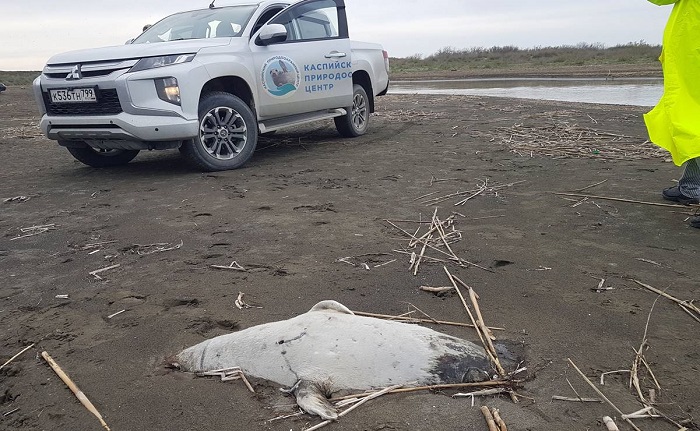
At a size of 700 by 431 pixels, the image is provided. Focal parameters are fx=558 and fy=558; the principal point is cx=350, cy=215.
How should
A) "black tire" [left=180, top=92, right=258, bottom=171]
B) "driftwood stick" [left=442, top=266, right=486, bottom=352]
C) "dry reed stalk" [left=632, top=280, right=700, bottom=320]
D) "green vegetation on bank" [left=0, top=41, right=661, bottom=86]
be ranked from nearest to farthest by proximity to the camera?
"driftwood stick" [left=442, top=266, right=486, bottom=352], "dry reed stalk" [left=632, top=280, right=700, bottom=320], "black tire" [left=180, top=92, right=258, bottom=171], "green vegetation on bank" [left=0, top=41, right=661, bottom=86]

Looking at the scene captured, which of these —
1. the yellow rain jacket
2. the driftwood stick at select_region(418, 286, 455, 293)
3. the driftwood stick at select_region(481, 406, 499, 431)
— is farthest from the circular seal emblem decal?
the driftwood stick at select_region(481, 406, 499, 431)

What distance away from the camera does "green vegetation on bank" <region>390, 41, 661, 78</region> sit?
106ft

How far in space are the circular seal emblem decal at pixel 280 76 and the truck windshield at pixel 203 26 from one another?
543 millimetres

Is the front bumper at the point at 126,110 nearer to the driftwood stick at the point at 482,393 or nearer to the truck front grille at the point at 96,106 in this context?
the truck front grille at the point at 96,106

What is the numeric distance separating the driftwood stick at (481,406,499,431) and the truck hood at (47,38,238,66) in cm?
515

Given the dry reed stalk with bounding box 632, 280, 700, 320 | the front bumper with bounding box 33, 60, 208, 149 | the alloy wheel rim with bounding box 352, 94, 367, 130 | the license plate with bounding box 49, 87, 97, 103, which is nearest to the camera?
the dry reed stalk with bounding box 632, 280, 700, 320

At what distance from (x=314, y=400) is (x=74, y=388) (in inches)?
41.2

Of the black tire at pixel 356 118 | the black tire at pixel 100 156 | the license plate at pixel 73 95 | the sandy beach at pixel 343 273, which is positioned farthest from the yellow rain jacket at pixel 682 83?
the black tire at pixel 100 156

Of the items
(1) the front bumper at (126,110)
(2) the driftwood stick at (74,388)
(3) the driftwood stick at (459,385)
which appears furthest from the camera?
(1) the front bumper at (126,110)

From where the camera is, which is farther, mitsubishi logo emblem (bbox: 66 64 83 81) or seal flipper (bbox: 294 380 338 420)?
mitsubishi logo emblem (bbox: 66 64 83 81)

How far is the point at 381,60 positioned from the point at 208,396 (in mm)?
7910

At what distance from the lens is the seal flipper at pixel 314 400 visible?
2.14m

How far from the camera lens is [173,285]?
3438mm

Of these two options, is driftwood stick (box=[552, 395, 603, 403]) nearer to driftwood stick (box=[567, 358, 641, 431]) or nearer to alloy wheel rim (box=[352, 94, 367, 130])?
driftwood stick (box=[567, 358, 641, 431])
